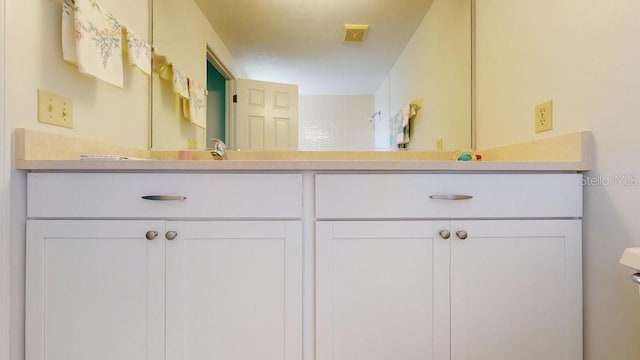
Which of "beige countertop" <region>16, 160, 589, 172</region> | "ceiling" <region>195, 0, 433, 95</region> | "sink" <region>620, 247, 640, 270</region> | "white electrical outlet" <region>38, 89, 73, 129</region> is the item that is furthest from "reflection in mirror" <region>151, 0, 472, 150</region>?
"sink" <region>620, 247, 640, 270</region>

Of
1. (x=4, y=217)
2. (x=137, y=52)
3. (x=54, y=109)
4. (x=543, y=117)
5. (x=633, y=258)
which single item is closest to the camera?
(x=633, y=258)

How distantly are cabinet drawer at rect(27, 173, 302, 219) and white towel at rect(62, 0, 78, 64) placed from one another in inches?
15.8

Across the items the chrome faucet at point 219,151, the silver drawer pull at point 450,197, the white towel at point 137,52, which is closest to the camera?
the silver drawer pull at point 450,197

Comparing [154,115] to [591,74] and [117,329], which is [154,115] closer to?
[117,329]

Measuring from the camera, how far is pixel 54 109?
3.16ft

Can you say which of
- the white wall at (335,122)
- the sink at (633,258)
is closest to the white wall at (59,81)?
the white wall at (335,122)

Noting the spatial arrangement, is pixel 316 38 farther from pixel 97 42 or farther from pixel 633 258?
pixel 633 258

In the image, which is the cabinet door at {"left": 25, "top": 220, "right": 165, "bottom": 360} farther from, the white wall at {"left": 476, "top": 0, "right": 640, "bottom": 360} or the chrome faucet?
the white wall at {"left": 476, "top": 0, "right": 640, "bottom": 360}

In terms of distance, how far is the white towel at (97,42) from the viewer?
962mm

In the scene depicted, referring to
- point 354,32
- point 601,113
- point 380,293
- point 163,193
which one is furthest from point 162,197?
point 601,113

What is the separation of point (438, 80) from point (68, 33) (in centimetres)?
159

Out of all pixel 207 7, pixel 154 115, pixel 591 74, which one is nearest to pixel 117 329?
pixel 154 115

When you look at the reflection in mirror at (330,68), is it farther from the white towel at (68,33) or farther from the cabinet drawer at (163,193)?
the cabinet drawer at (163,193)

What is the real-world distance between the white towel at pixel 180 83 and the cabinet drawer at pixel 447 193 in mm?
1000
